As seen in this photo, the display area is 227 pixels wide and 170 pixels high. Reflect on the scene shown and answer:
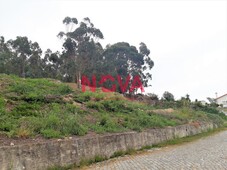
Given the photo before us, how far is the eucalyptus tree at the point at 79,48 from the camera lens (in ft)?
116

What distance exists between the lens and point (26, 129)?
877 centimetres

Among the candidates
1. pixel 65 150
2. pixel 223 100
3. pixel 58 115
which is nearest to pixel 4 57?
pixel 58 115

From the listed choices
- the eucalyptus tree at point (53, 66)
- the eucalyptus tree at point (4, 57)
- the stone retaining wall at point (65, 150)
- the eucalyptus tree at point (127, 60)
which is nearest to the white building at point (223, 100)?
the eucalyptus tree at point (127, 60)

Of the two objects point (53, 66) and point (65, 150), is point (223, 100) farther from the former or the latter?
point (65, 150)

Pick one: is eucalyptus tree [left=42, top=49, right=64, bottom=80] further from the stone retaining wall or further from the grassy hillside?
→ the stone retaining wall

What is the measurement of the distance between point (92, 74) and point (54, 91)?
23079 millimetres

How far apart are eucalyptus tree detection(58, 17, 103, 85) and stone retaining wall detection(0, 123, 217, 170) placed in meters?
22.2

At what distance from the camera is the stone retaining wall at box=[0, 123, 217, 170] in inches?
284

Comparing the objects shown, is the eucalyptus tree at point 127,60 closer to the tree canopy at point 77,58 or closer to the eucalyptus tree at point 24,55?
the tree canopy at point 77,58

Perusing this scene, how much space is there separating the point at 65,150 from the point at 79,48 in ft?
101

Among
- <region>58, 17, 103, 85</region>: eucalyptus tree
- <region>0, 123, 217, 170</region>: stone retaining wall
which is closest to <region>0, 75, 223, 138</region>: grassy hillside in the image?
<region>0, 123, 217, 170</region>: stone retaining wall

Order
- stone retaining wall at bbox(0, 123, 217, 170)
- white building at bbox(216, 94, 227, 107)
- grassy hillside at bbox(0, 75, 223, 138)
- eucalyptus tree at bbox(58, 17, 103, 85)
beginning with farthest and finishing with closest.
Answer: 1. white building at bbox(216, 94, 227, 107)
2. eucalyptus tree at bbox(58, 17, 103, 85)
3. grassy hillside at bbox(0, 75, 223, 138)
4. stone retaining wall at bbox(0, 123, 217, 170)

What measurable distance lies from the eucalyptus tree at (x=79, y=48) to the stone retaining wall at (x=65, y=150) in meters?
22.2

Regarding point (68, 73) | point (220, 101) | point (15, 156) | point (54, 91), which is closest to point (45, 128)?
point (15, 156)
